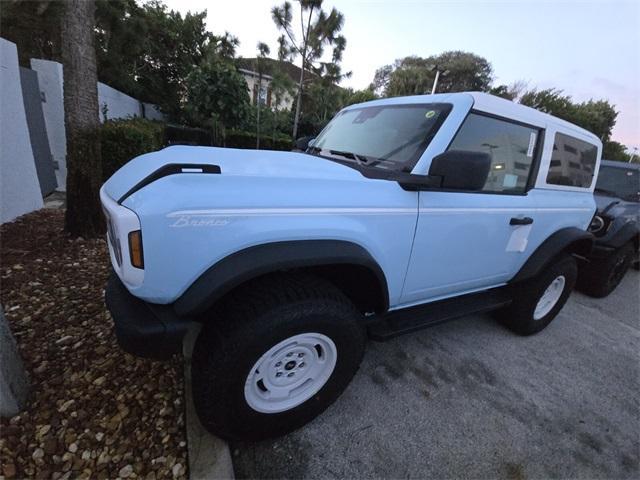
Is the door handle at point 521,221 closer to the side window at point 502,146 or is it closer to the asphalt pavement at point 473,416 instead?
the side window at point 502,146

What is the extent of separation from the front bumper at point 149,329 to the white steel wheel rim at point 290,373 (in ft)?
1.37

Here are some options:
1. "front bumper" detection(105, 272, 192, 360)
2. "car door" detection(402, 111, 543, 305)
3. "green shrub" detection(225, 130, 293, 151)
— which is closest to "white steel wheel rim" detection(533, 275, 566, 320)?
"car door" detection(402, 111, 543, 305)

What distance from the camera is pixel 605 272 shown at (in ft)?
13.5

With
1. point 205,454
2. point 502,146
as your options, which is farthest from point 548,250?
point 205,454

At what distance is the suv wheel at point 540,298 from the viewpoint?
2.75 meters

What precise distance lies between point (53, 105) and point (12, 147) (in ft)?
6.47

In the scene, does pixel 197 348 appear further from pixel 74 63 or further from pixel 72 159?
pixel 74 63

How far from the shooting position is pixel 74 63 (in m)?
3.48

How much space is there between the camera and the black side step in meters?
1.95

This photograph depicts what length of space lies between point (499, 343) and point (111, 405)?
314 centimetres

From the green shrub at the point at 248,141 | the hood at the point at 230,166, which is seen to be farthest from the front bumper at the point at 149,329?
the green shrub at the point at 248,141

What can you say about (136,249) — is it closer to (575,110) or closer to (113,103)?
(113,103)

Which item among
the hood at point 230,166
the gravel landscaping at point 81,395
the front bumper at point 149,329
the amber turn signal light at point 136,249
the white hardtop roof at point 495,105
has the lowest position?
the gravel landscaping at point 81,395

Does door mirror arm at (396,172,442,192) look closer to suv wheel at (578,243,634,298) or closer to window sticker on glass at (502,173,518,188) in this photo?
window sticker on glass at (502,173,518,188)
